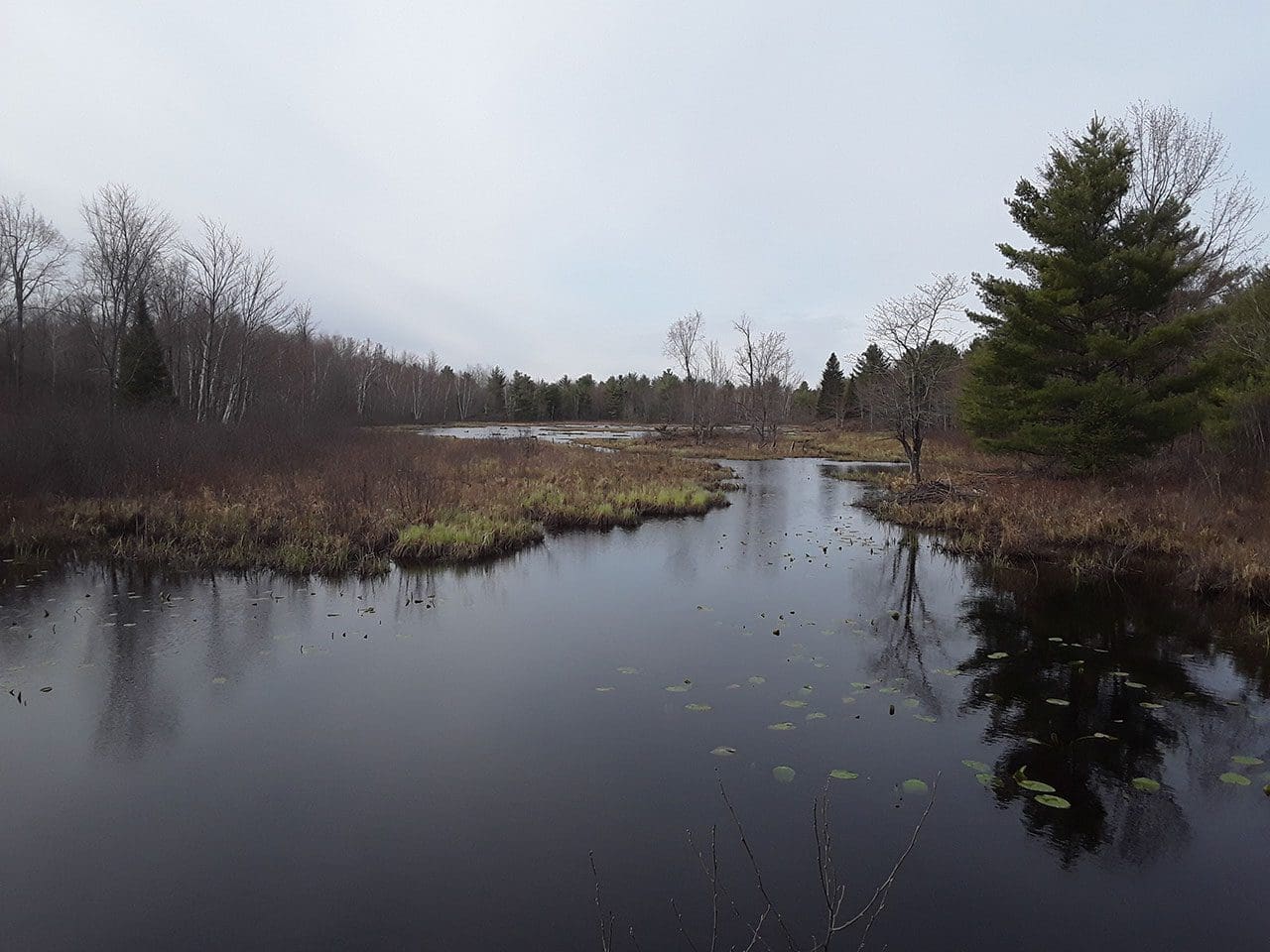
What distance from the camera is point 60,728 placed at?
19.3ft

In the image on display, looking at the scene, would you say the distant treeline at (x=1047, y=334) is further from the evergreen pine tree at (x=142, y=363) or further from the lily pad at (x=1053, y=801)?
the lily pad at (x=1053, y=801)

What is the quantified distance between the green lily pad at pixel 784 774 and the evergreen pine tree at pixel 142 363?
117 ft

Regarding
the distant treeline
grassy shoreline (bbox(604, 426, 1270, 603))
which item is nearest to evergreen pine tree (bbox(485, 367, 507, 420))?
the distant treeline

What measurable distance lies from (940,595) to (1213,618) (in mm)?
3656

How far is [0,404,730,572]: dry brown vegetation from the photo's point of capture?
12.4 meters

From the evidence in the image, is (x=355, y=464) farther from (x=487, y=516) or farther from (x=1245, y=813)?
(x=1245, y=813)

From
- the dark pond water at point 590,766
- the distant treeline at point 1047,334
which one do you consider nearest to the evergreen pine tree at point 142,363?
the distant treeline at point 1047,334

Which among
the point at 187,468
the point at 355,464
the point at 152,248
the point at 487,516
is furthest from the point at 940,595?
the point at 152,248

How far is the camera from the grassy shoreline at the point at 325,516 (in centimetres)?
1209

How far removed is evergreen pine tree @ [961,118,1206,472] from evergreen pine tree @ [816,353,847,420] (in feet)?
192

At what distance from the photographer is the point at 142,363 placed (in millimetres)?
32625

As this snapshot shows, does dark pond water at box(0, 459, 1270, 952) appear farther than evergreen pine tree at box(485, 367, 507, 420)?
No

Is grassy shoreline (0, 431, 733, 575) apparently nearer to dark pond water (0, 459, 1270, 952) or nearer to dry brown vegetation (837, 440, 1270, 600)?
dark pond water (0, 459, 1270, 952)

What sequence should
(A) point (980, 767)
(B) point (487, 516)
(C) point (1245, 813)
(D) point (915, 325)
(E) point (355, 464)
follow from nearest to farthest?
(C) point (1245, 813), (A) point (980, 767), (B) point (487, 516), (E) point (355, 464), (D) point (915, 325)
